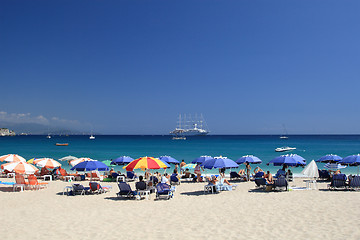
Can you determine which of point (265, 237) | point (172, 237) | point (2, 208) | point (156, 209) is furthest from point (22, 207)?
point (265, 237)

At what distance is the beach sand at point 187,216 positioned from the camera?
686cm

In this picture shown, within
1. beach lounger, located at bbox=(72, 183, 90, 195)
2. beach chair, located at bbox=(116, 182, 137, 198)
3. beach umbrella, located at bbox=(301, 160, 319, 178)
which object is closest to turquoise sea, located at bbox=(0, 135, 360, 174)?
beach umbrella, located at bbox=(301, 160, 319, 178)

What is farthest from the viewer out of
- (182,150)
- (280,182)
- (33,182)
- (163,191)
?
(182,150)

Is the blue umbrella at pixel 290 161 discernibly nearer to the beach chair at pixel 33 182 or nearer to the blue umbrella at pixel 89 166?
the blue umbrella at pixel 89 166

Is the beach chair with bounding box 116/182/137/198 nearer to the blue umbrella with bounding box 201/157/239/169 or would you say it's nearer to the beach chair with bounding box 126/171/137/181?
the blue umbrella with bounding box 201/157/239/169

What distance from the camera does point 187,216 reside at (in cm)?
857

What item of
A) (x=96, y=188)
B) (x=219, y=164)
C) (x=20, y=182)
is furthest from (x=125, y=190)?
(x=20, y=182)

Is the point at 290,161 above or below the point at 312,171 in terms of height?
above

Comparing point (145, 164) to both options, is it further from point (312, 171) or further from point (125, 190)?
point (312, 171)

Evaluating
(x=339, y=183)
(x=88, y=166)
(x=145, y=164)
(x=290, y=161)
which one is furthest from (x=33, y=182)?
(x=339, y=183)

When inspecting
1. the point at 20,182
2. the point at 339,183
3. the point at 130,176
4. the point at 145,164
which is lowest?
the point at 130,176

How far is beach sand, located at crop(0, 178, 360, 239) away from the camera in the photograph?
6.86m

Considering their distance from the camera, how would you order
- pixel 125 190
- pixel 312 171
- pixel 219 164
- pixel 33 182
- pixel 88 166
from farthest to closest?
1. pixel 219 164
2. pixel 88 166
3. pixel 33 182
4. pixel 312 171
5. pixel 125 190

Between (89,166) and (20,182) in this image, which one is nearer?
(20,182)
